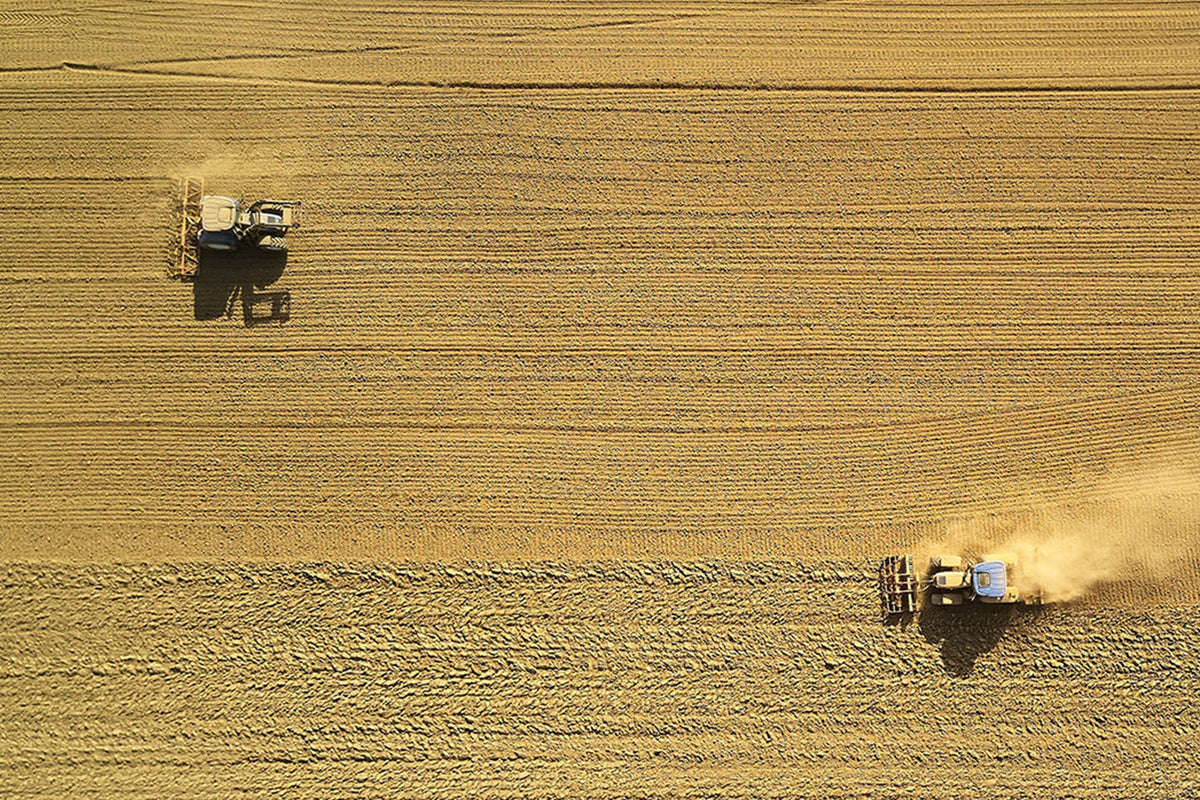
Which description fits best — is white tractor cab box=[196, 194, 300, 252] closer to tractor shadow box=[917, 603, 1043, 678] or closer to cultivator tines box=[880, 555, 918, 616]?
cultivator tines box=[880, 555, 918, 616]

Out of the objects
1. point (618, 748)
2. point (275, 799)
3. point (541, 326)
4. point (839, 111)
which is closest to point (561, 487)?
point (541, 326)

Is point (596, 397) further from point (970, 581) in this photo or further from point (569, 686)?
point (970, 581)

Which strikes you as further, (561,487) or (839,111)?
(839,111)

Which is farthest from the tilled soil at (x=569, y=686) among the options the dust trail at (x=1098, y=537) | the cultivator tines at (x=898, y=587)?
the dust trail at (x=1098, y=537)

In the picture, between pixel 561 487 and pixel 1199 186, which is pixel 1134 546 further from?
pixel 561 487

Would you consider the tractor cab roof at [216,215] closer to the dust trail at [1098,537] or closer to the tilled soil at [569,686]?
the tilled soil at [569,686]

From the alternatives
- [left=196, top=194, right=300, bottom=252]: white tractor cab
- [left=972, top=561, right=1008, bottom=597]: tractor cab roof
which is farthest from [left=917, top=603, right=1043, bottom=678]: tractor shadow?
[left=196, top=194, right=300, bottom=252]: white tractor cab
